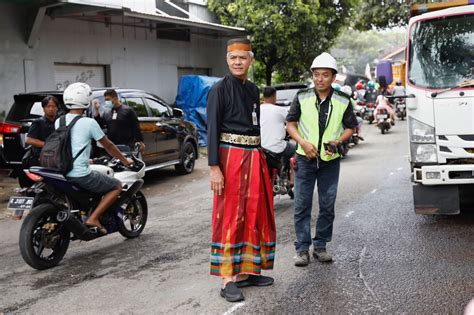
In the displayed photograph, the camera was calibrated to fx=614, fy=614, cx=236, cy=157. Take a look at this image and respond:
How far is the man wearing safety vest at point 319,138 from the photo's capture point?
559 centimetres

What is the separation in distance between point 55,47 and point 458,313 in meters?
12.4

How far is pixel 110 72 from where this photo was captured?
16.4 metres

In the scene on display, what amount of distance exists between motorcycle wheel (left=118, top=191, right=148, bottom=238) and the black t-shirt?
204 centimetres

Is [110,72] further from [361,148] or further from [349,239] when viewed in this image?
[349,239]

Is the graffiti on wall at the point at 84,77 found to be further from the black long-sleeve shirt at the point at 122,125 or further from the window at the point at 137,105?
the black long-sleeve shirt at the point at 122,125

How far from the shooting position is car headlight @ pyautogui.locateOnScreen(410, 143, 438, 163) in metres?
6.82

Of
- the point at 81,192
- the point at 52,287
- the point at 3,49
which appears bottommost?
the point at 52,287

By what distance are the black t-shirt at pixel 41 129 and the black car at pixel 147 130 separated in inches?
34.6

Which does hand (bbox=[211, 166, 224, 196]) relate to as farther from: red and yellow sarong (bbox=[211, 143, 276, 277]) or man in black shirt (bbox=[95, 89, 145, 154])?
man in black shirt (bbox=[95, 89, 145, 154])

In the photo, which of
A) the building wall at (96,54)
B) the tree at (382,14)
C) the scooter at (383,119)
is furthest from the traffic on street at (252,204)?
the tree at (382,14)

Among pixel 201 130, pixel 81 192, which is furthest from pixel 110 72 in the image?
pixel 81 192

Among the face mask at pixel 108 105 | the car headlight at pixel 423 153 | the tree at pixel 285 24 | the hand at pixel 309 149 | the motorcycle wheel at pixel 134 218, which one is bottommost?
the motorcycle wheel at pixel 134 218

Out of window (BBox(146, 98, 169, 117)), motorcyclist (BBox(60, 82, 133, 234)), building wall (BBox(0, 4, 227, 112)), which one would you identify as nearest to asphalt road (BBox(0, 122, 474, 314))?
motorcyclist (BBox(60, 82, 133, 234))

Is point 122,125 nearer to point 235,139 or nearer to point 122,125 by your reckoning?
point 122,125
